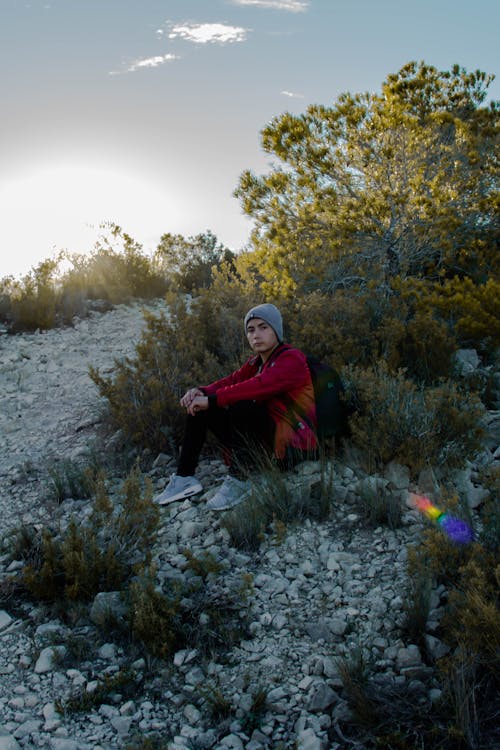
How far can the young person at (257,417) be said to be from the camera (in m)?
4.18

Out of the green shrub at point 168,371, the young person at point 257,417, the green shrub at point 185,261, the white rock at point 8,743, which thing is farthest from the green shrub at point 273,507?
the green shrub at point 185,261

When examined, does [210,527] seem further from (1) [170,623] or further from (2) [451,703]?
(2) [451,703]

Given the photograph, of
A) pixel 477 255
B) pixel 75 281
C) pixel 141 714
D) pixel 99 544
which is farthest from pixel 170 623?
pixel 75 281

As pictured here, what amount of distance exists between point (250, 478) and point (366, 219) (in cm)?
437

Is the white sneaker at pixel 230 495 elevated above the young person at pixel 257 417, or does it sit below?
below

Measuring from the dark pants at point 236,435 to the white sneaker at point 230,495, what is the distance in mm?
105

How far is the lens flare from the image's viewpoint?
9.92 feet

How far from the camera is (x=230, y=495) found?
408 cm

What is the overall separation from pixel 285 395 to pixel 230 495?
78cm

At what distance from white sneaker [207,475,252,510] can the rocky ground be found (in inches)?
2.9

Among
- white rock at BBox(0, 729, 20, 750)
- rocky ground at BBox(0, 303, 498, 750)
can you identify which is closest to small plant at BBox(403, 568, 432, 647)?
rocky ground at BBox(0, 303, 498, 750)

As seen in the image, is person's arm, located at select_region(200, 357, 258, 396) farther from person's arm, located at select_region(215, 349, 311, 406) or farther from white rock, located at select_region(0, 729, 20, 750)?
white rock, located at select_region(0, 729, 20, 750)

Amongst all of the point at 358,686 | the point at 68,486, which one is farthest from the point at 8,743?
the point at 68,486

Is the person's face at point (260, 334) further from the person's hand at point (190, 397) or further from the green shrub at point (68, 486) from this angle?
the green shrub at point (68, 486)
